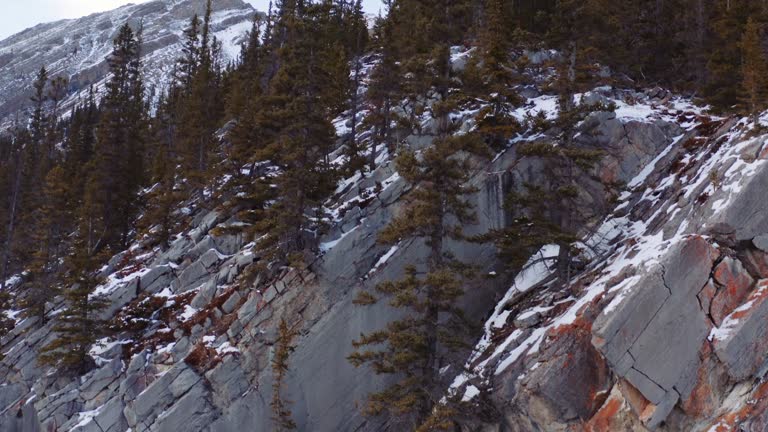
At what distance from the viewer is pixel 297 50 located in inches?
1000

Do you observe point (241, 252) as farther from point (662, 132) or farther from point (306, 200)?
point (662, 132)

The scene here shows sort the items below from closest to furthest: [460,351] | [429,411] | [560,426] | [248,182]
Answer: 1. [560,426]
2. [429,411]
3. [460,351]
4. [248,182]

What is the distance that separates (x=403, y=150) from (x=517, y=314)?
7093mm

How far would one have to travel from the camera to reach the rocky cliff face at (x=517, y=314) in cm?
1360

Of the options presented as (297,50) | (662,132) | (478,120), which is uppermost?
(297,50)

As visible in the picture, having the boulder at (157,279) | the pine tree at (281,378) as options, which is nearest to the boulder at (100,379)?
the boulder at (157,279)

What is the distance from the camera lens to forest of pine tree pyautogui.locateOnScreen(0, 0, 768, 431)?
17.1 m

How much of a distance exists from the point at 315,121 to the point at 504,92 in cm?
867

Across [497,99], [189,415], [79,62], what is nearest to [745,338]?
[497,99]

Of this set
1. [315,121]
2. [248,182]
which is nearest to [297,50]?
[315,121]

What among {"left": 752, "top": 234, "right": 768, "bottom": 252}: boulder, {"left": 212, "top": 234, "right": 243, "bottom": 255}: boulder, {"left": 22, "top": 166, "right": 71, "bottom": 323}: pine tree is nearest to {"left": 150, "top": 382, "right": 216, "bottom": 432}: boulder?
{"left": 212, "top": 234, "right": 243, "bottom": 255}: boulder

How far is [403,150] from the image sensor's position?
17.9 meters

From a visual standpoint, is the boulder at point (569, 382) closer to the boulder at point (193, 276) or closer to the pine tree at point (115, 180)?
the boulder at point (193, 276)

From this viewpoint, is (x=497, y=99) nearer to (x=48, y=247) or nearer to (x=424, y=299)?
(x=424, y=299)
